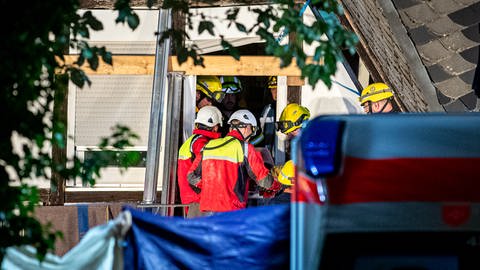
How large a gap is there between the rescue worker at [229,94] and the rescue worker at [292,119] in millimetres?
835

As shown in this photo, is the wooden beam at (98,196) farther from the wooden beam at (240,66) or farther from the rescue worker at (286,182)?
the rescue worker at (286,182)

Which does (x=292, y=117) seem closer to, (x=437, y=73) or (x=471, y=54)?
(x=437, y=73)

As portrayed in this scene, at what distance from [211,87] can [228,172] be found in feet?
4.69

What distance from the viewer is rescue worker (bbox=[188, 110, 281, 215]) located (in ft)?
37.7

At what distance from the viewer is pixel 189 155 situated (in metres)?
11.9

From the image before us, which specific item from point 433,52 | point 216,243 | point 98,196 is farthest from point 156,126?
point 216,243

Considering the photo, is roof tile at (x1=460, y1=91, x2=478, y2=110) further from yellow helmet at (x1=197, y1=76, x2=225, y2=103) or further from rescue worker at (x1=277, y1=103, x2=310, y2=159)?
yellow helmet at (x1=197, y1=76, x2=225, y2=103)

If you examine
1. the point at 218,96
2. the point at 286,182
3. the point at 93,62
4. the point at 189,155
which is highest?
the point at 218,96

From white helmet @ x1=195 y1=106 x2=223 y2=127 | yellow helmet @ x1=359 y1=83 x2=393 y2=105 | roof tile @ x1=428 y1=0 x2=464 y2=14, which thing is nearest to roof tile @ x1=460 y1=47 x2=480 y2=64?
roof tile @ x1=428 y1=0 x2=464 y2=14

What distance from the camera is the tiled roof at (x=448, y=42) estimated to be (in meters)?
12.6

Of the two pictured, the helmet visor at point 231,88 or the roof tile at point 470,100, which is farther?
the helmet visor at point 231,88

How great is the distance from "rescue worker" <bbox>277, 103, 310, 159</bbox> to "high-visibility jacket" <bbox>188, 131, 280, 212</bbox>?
58cm

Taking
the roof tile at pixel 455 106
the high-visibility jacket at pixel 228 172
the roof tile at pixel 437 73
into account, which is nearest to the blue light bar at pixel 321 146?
the high-visibility jacket at pixel 228 172

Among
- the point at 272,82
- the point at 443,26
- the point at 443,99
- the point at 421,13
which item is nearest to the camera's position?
the point at 443,99
